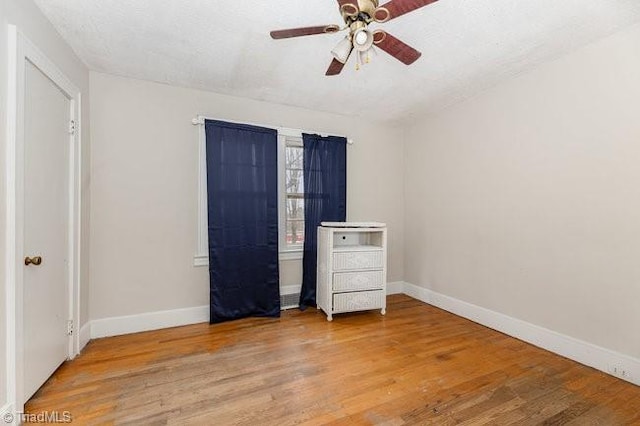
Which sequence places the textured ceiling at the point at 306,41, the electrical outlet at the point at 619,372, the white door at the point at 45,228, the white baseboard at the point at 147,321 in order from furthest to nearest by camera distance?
the white baseboard at the point at 147,321
the electrical outlet at the point at 619,372
the textured ceiling at the point at 306,41
the white door at the point at 45,228

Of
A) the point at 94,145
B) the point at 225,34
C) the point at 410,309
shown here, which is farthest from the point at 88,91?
the point at 410,309

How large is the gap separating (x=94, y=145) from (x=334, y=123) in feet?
8.50

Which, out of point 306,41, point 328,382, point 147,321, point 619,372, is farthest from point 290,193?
point 619,372

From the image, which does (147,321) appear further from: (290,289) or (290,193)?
(290,193)

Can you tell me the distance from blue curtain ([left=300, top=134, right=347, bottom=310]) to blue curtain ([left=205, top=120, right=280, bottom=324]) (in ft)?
1.27

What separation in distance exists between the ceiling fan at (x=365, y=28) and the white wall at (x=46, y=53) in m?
1.43

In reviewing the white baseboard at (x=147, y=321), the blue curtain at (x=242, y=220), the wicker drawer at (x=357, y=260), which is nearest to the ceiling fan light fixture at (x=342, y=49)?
the blue curtain at (x=242, y=220)

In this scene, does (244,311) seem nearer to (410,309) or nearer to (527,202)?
(410,309)

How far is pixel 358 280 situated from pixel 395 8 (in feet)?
8.29

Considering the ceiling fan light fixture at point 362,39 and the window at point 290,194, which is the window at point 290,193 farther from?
the ceiling fan light fixture at point 362,39

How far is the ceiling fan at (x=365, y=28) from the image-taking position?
139 centimetres

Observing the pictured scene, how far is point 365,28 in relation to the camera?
5.02 ft

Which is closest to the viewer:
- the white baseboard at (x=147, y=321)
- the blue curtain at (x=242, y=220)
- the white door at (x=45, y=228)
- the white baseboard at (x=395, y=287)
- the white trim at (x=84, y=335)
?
the white door at (x=45, y=228)

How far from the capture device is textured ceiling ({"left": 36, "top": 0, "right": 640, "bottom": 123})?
5.95 feet
